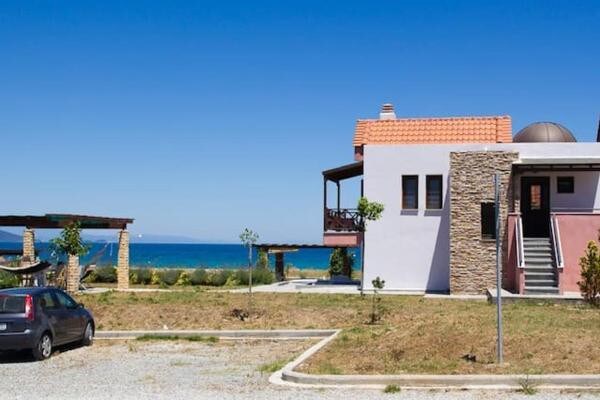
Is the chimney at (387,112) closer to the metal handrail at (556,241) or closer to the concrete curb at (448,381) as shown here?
the metal handrail at (556,241)

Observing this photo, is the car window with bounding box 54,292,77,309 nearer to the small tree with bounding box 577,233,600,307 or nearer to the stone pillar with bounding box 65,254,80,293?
the stone pillar with bounding box 65,254,80,293

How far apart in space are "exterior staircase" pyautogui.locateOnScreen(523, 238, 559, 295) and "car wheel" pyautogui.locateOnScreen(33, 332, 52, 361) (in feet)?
49.6

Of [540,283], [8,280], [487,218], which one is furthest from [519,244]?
[8,280]

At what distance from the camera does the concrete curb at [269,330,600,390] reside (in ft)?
35.7

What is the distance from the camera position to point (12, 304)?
49.0ft

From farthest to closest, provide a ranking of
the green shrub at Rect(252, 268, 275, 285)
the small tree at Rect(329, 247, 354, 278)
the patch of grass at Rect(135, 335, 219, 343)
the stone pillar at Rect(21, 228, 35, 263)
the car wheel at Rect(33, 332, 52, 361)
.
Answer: the small tree at Rect(329, 247, 354, 278) → the green shrub at Rect(252, 268, 275, 285) → the stone pillar at Rect(21, 228, 35, 263) → the patch of grass at Rect(135, 335, 219, 343) → the car wheel at Rect(33, 332, 52, 361)


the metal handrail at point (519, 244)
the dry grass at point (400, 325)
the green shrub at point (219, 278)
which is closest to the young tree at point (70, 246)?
the dry grass at point (400, 325)

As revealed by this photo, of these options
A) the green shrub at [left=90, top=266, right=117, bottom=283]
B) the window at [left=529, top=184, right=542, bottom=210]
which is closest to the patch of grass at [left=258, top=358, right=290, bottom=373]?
the window at [left=529, top=184, right=542, bottom=210]

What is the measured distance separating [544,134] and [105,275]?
66.0ft

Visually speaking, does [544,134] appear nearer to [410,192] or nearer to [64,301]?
[410,192]

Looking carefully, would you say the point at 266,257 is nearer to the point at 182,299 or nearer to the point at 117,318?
the point at 182,299

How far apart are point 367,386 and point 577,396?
2.77m

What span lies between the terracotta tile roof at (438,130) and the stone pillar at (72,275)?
11.5 m

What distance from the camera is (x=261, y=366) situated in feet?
44.6
